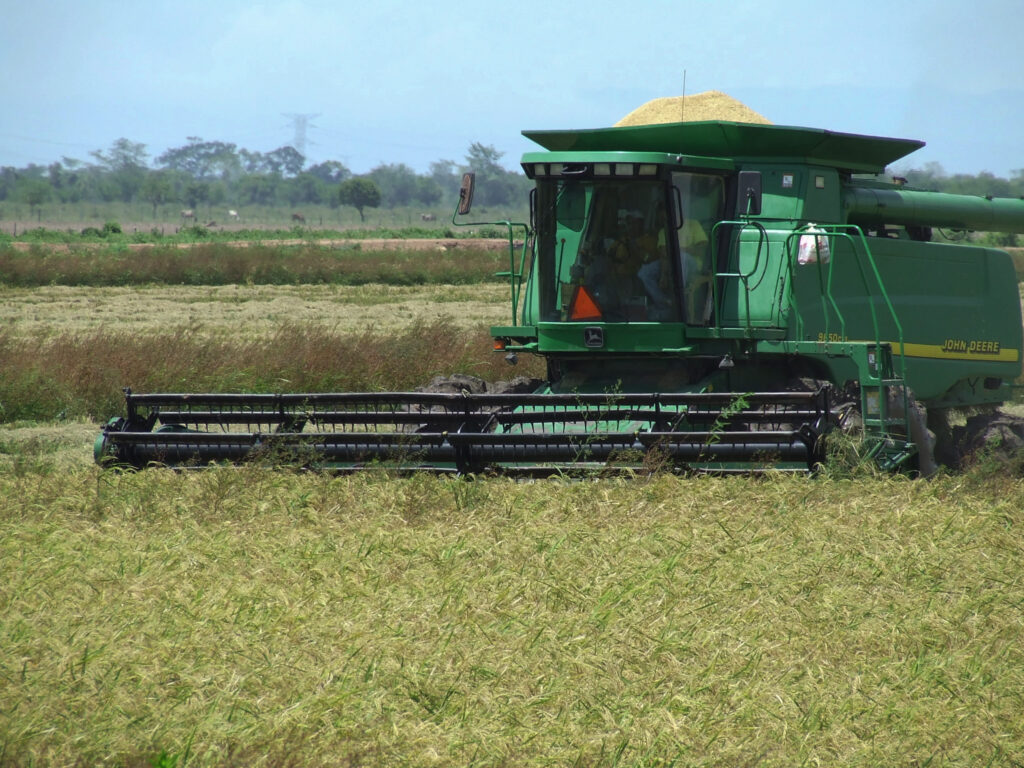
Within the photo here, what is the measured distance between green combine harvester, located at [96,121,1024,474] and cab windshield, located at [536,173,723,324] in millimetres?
13

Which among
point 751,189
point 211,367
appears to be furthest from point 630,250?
point 211,367

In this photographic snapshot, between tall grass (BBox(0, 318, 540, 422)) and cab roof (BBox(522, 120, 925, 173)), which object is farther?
tall grass (BBox(0, 318, 540, 422))

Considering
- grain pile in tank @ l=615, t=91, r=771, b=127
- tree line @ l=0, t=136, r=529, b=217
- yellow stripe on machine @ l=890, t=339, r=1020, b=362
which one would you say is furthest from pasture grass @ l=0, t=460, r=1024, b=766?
tree line @ l=0, t=136, r=529, b=217

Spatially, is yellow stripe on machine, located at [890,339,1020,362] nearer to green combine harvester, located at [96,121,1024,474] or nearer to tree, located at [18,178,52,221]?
green combine harvester, located at [96,121,1024,474]

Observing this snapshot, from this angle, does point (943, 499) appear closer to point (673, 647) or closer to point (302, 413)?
point (673, 647)

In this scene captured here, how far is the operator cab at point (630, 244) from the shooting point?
292 inches

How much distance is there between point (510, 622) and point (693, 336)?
12.0 feet

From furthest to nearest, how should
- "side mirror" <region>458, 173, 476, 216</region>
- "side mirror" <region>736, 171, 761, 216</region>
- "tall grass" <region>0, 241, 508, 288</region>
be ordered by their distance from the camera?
"tall grass" <region>0, 241, 508, 288</region>, "side mirror" <region>458, 173, 476, 216</region>, "side mirror" <region>736, 171, 761, 216</region>

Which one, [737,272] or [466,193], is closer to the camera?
[466,193]

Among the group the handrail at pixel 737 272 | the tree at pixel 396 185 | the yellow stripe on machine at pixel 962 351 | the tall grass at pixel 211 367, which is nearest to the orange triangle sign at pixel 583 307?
the handrail at pixel 737 272

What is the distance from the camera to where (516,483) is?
651 cm

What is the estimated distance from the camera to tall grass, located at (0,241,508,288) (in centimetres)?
2809

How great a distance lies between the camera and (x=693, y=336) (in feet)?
24.5

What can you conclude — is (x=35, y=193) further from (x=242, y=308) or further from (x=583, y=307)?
(x=583, y=307)
